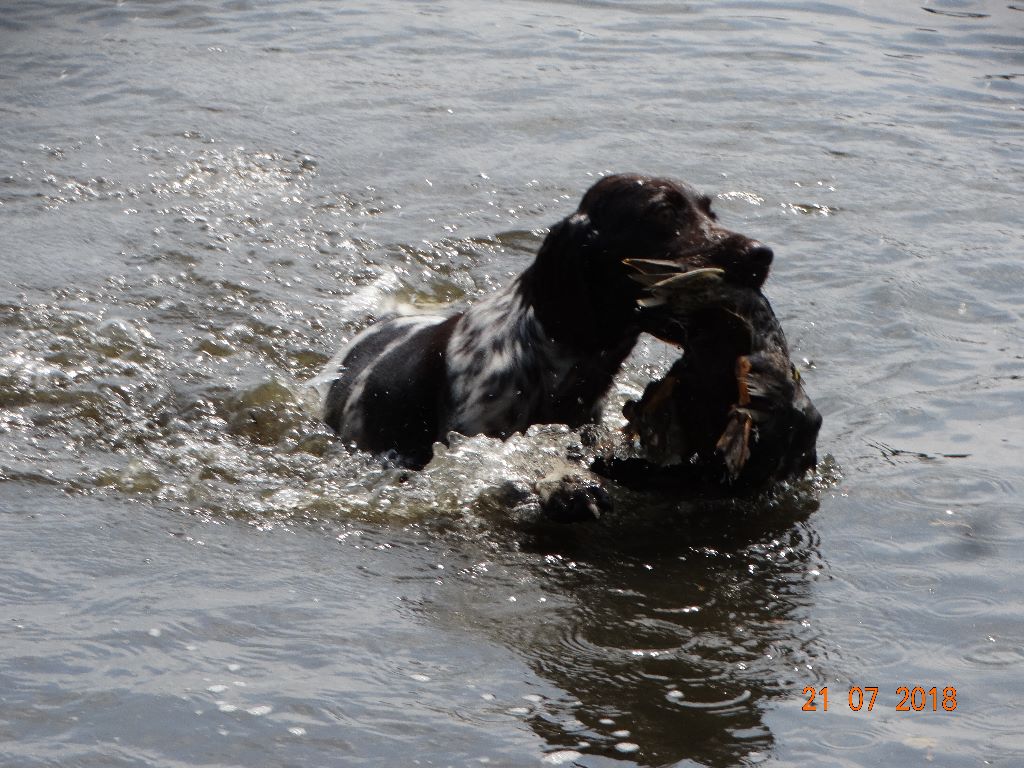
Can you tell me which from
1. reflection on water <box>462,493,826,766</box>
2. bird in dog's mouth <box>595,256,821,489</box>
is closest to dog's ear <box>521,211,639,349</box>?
bird in dog's mouth <box>595,256,821,489</box>

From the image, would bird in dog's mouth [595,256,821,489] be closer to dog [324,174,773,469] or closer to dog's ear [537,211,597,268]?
dog [324,174,773,469]

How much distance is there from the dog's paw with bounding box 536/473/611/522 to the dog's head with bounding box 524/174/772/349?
600mm

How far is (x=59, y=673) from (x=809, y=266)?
531 cm

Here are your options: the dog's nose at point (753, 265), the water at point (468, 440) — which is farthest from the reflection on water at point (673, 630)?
the dog's nose at point (753, 265)

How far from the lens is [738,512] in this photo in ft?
17.1

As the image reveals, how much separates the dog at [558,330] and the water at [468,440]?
0.19m

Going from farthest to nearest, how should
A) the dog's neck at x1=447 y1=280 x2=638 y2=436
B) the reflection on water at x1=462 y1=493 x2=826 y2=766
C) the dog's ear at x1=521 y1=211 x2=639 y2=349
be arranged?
A: the dog's neck at x1=447 y1=280 x2=638 y2=436, the dog's ear at x1=521 y1=211 x2=639 y2=349, the reflection on water at x1=462 y1=493 x2=826 y2=766

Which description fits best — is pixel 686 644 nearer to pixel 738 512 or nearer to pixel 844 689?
pixel 844 689

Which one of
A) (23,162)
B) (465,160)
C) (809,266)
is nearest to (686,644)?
(809,266)

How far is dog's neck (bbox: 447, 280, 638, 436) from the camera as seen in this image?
525 centimetres

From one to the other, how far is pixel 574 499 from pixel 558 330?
28.2 inches

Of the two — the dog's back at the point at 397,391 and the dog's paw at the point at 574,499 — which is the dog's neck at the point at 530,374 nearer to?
the dog's back at the point at 397,391

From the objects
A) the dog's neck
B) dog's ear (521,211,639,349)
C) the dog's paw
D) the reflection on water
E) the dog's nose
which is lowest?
the reflection on water
